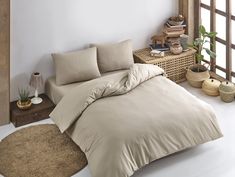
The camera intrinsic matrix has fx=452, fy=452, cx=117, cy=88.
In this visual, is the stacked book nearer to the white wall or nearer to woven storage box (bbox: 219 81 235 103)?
the white wall

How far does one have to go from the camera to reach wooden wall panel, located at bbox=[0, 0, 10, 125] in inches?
193

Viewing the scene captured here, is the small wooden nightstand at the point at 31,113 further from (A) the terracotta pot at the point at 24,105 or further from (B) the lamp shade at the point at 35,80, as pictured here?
(B) the lamp shade at the point at 35,80

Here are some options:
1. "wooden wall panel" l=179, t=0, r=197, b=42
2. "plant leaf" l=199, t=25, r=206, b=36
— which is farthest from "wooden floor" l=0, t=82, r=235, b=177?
"wooden wall panel" l=179, t=0, r=197, b=42

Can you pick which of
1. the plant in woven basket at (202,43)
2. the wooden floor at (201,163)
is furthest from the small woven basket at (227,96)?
the wooden floor at (201,163)

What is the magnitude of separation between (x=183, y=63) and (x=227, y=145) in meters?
1.74

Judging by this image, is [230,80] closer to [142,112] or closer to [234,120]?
[234,120]

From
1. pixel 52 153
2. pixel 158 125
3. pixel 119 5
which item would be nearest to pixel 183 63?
pixel 119 5

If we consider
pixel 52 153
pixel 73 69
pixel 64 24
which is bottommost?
pixel 52 153

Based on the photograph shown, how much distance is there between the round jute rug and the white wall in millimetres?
747

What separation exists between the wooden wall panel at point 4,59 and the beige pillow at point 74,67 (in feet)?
2.10

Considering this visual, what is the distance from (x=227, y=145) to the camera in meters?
4.85

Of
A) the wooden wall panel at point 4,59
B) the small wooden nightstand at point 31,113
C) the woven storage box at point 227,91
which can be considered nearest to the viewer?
the wooden wall panel at point 4,59

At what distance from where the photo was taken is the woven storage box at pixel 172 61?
19.9 ft

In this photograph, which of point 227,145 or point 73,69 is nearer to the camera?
point 227,145
